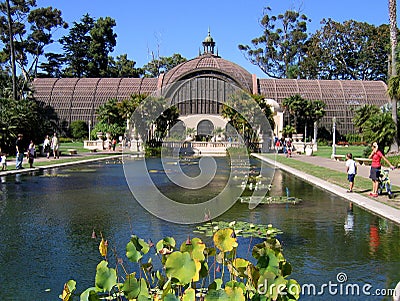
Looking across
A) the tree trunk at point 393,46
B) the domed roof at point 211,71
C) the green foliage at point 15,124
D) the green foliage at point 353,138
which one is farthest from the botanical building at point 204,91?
the tree trunk at point 393,46

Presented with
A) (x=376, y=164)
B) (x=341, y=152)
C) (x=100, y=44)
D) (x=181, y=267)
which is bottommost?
(x=341, y=152)

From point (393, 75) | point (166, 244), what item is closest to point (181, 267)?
point (166, 244)

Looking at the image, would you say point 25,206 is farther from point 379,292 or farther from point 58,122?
point 58,122

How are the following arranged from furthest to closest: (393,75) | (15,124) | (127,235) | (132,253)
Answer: (15,124) → (393,75) → (127,235) → (132,253)

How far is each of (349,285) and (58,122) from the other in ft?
210

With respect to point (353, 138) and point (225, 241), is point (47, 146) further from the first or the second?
point (353, 138)

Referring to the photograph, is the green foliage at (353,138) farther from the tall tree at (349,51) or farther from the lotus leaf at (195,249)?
the lotus leaf at (195,249)

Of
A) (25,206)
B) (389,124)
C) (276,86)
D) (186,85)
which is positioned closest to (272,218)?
(25,206)

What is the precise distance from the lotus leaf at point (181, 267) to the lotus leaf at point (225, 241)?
536mm

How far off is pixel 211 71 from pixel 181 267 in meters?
61.6

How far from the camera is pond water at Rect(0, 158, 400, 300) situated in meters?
7.00

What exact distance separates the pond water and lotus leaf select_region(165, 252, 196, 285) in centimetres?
250

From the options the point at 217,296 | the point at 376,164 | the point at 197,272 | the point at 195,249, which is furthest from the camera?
the point at 376,164

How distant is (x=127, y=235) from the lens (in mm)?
9734
